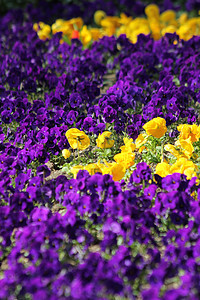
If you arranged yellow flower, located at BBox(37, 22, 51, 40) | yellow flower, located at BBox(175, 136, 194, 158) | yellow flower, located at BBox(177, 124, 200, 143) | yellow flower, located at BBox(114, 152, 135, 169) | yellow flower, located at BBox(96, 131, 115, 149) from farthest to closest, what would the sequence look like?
yellow flower, located at BBox(37, 22, 51, 40) < yellow flower, located at BBox(96, 131, 115, 149) < yellow flower, located at BBox(177, 124, 200, 143) < yellow flower, located at BBox(175, 136, 194, 158) < yellow flower, located at BBox(114, 152, 135, 169)

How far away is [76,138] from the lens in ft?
12.2

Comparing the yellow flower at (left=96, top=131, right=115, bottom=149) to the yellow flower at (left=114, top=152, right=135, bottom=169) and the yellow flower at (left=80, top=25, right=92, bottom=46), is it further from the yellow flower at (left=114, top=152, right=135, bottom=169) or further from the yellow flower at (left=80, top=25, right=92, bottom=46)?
the yellow flower at (left=80, top=25, right=92, bottom=46)

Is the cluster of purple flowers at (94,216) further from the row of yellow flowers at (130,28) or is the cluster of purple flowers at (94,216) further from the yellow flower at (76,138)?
the row of yellow flowers at (130,28)

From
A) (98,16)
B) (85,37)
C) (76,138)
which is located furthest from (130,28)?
(76,138)

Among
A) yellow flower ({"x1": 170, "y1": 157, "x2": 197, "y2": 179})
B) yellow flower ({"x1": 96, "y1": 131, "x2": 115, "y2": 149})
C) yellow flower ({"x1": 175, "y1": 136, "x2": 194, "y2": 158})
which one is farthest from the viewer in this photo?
yellow flower ({"x1": 96, "y1": 131, "x2": 115, "y2": 149})

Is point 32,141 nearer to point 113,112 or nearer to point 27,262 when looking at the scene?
point 113,112

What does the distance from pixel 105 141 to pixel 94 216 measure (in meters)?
1.05

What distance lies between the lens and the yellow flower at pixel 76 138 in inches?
145

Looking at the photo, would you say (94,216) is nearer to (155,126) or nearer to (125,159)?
(125,159)

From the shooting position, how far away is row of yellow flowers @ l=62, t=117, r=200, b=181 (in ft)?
10.7

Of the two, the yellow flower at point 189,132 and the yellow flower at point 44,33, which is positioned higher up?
the yellow flower at point 44,33

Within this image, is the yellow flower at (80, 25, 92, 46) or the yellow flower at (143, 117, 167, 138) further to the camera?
the yellow flower at (80, 25, 92, 46)

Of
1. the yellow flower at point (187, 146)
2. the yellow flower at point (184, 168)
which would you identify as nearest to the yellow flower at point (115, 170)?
the yellow flower at point (184, 168)

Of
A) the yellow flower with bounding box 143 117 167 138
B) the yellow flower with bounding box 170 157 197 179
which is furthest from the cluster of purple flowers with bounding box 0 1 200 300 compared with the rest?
the yellow flower with bounding box 143 117 167 138
